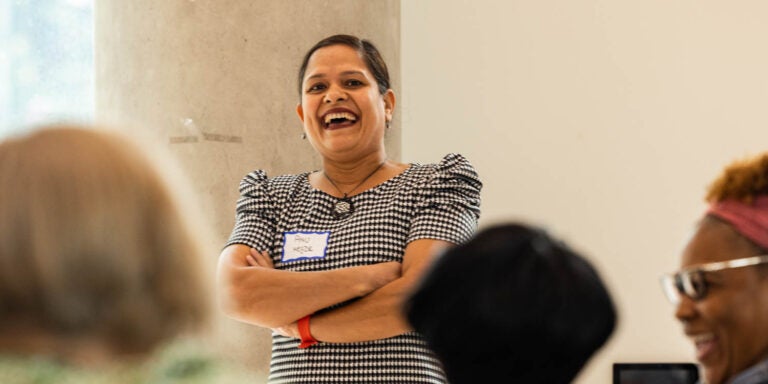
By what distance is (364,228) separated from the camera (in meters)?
3.37

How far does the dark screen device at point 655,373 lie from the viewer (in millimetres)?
5660

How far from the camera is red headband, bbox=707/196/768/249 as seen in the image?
2.14 m

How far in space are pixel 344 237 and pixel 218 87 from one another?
1601 mm

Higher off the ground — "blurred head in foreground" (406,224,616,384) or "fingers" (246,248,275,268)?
"blurred head in foreground" (406,224,616,384)

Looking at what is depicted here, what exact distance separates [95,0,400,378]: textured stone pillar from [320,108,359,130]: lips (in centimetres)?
120

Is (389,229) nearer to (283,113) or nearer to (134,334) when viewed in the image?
(283,113)

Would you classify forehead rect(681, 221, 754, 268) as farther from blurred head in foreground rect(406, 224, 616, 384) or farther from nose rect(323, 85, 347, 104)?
nose rect(323, 85, 347, 104)

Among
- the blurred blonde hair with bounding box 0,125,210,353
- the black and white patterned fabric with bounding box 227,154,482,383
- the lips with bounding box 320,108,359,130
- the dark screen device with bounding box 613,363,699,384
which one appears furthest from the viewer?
the dark screen device with bounding box 613,363,699,384

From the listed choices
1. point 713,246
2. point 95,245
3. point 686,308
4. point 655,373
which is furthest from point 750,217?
point 655,373

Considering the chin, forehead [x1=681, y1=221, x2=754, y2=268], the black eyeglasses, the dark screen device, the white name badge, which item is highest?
forehead [x1=681, y1=221, x2=754, y2=268]

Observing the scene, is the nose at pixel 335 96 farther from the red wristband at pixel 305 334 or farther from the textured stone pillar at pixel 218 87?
the textured stone pillar at pixel 218 87

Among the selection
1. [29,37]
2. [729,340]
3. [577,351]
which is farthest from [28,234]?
[29,37]

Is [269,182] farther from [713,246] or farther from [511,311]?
[511,311]

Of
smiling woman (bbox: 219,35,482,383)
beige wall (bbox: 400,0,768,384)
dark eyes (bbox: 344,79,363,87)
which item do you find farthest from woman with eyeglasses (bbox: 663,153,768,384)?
beige wall (bbox: 400,0,768,384)
